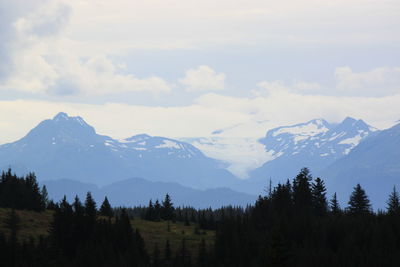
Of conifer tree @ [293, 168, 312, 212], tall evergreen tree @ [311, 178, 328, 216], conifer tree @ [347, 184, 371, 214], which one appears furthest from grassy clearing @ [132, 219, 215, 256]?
conifer tree @ [347, 184, 371, 214]

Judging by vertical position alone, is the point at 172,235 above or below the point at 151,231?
below

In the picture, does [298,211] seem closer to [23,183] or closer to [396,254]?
[396,254]

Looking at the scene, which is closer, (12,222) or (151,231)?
(12,222)

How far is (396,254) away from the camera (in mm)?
129375

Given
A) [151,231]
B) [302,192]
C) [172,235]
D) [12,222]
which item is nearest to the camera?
[12,222]

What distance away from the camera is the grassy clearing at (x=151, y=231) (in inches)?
6230

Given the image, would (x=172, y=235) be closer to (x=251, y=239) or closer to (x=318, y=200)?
(x=251, y=239)

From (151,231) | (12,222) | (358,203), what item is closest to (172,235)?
(151,231)

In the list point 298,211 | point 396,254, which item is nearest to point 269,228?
point 298,211

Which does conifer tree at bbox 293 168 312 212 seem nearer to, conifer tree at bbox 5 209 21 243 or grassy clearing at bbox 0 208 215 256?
grassy clearing at bbox 0 208 215 256

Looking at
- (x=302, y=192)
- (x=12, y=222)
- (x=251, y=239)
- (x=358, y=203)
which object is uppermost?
(x=302, y=192)

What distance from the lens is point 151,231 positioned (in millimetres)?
178500

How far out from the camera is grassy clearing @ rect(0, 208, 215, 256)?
158250 millimetres

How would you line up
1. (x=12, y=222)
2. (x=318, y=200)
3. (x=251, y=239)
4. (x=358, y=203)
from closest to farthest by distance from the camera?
(x=251, y=239) → (x=12, y=222) → (x=358, y=203) → (x=318, y=200)
